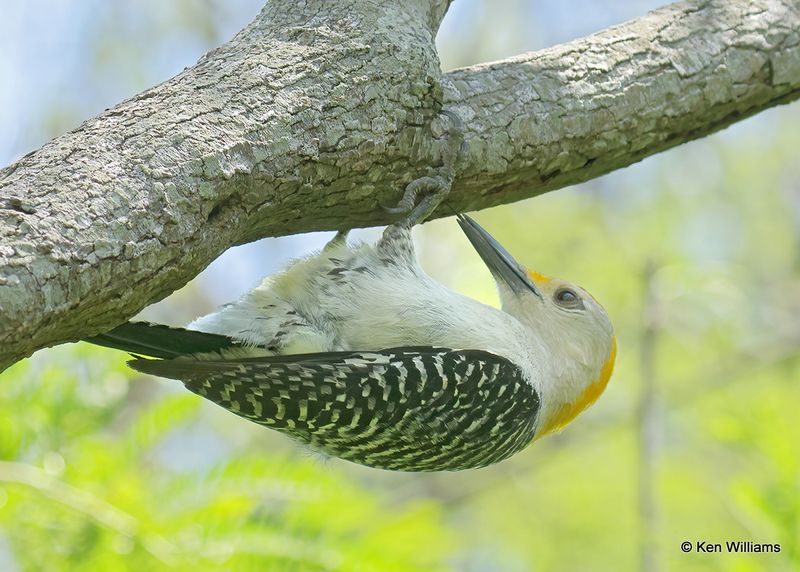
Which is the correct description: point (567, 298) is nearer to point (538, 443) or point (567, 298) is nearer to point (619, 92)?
point (619, 92)

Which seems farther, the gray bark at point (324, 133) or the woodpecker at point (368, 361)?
the woodpecker at point (368, 361)

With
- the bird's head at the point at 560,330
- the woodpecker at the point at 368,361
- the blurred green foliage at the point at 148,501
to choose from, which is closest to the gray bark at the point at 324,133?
the woodpecker at the point at 368,361

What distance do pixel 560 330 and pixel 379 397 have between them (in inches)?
61.2

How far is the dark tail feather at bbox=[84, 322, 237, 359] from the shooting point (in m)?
3.94

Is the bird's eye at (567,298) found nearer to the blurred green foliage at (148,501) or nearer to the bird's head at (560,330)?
the bird's head at (560,330)

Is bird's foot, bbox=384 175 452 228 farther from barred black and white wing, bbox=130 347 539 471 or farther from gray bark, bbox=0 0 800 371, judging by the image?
barred black and white wing, bbox=130 347 539 471

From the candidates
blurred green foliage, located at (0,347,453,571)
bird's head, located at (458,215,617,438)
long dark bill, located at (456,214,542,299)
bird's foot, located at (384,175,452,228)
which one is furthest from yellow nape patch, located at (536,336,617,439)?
bird's foot, located at (384,175,452,228)

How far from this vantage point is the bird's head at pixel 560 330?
5.13 m

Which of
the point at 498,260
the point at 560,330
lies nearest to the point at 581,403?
the point at 560,330

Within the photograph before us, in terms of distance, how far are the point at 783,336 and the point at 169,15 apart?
29.9 ft

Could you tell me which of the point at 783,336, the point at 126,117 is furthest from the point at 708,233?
the point at 126,117

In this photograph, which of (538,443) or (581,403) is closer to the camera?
(581,403)

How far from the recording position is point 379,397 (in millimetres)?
4070

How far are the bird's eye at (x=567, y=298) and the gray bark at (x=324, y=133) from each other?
850mm
